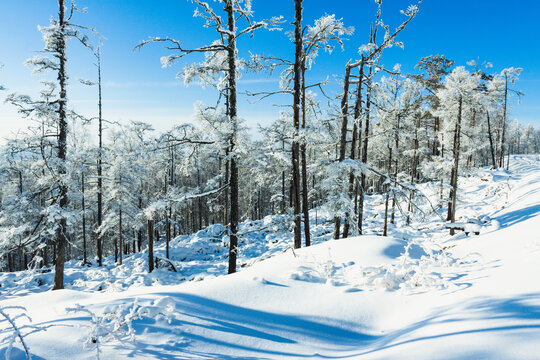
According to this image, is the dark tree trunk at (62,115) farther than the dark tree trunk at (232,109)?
Yes

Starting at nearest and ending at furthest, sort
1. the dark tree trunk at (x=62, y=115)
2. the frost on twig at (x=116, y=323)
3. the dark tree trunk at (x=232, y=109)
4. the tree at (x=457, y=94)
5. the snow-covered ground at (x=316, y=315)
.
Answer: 1. the snow-covered ground at (x=316, y=315)
2. the frost on twig at (x=116, y=323)
3. the dark tree trunk at (x=232, y=109)
4. the dark tree trunk at (x=62, y=115)
5. the tree at (x=457, y=94)

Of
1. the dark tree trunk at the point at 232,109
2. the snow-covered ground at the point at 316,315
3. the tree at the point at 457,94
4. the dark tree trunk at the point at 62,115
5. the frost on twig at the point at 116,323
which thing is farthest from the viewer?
the tree at the point at 457,94

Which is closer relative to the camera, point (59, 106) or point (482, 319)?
point (482, 319)

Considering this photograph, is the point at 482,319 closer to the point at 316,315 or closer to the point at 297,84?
the point at 316,315

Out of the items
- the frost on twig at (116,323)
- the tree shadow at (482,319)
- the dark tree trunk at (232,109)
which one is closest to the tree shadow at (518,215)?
the dark tree trunk at (232,109)

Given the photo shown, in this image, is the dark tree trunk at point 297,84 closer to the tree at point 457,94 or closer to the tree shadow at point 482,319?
the tree shadow at point 482,319

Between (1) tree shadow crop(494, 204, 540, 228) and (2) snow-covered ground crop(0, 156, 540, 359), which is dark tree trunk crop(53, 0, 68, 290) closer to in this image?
(2) snow-covered ground crop(0, 156, 540, 359)

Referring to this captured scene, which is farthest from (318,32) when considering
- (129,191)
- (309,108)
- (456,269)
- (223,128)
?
(129,191)

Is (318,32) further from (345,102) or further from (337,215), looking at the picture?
(337,215)

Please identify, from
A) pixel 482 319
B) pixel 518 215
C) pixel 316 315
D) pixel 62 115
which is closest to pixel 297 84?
pixel 316 315

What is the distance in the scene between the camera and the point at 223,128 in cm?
652

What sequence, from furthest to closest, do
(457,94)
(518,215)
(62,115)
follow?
(457,94) → (518,215) → (62,115)

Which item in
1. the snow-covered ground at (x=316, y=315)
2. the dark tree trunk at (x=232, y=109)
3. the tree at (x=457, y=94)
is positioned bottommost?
the snow-covered ground at (x=316, y=315)

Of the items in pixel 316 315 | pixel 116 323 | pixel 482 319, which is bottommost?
pixel 316 315
